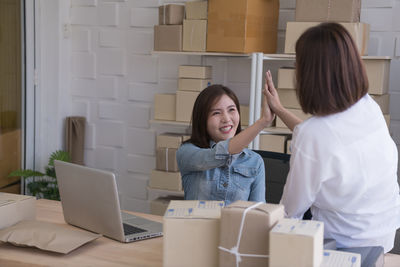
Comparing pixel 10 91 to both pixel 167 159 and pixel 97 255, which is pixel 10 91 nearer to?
pixel 167 159

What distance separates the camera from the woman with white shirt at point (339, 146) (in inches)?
62.1

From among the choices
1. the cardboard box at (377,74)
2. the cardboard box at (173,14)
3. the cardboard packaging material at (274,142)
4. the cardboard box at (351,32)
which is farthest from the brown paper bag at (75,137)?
the cardboard box at (377,74)

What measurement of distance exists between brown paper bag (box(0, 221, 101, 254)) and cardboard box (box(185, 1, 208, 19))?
1838mm

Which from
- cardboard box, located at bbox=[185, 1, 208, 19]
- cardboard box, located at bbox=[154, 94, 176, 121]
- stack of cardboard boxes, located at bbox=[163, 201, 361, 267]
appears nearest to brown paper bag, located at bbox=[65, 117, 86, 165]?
cardboard box, located at bbox=[154, 94, 176, 121]

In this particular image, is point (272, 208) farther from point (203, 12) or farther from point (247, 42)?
point (203, 12)

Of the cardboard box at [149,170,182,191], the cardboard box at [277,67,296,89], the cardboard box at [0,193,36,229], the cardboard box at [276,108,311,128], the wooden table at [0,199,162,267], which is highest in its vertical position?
the cardboard box at [277,67,296,89]

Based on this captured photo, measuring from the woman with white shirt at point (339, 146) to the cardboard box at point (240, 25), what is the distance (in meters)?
1.64

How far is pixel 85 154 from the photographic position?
429 centimetres

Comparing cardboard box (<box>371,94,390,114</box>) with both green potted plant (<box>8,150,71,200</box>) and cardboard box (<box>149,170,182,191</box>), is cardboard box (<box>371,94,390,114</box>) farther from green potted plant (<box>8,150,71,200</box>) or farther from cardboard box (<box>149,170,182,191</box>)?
green potted plant (<box>8,150,71,200</box>)

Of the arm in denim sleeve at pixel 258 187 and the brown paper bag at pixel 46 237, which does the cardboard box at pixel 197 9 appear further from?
the brown paper bag at pixel 46 237

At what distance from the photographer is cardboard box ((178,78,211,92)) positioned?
3.51 metres

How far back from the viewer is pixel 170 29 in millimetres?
3502

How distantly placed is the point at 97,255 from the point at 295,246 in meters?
0.78

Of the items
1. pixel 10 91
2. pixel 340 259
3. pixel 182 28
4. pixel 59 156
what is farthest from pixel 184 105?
pixel 340 259
